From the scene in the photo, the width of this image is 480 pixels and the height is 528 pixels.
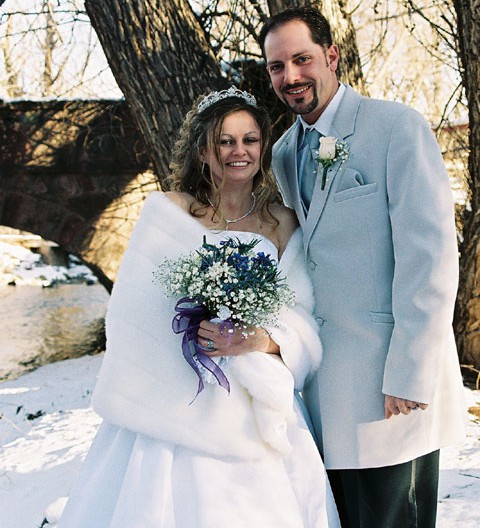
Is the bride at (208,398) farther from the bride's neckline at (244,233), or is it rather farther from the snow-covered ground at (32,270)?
the snow-covered ground at (32,270)

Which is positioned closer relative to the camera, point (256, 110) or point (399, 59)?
point (256, 110)

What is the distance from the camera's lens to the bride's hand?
2057mm

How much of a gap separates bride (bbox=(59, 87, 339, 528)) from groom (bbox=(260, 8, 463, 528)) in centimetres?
13

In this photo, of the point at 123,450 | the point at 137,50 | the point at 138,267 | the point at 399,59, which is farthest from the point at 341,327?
the point at 399,59

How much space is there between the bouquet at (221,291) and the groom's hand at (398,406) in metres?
0.48

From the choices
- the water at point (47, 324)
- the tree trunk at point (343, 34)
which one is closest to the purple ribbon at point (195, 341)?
the tree trunk at point (343, 34)

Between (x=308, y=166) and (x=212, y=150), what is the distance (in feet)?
1.28

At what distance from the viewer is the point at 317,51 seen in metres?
2.21

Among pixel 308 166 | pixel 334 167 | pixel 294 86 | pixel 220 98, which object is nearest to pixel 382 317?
pixel 334 167

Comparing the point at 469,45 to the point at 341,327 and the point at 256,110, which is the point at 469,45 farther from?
the point at 341,327

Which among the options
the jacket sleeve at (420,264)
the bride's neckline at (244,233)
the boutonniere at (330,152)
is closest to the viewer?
the jacket sleeve at (420,264)

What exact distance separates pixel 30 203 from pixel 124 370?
5.29 metres

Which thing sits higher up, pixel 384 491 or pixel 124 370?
pixel 124 370

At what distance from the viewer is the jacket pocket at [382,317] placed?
2097mm
